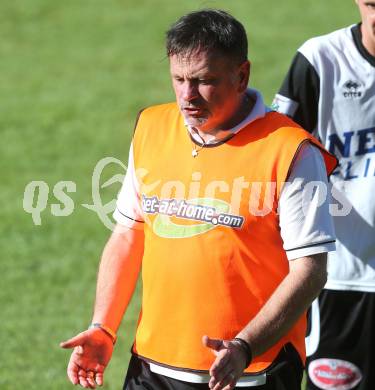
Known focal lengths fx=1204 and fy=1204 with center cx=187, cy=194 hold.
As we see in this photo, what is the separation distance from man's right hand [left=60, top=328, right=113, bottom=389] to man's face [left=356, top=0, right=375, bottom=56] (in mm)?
1779

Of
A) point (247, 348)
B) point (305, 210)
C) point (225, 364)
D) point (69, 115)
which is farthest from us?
point (69, 115)

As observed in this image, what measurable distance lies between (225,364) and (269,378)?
482mm

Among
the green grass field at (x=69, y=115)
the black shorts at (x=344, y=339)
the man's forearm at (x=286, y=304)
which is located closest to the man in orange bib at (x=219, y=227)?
the man's forearm at (x=286, y=304)

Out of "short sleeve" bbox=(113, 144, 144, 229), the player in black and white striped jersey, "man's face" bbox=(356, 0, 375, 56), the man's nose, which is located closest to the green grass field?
the player in black and white striped jersey

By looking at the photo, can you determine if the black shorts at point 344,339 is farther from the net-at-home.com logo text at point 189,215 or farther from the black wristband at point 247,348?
the black wristband at point 247,348

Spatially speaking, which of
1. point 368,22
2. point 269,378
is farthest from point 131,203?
point 368,22

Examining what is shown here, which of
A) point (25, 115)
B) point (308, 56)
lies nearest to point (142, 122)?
point (308, 56)

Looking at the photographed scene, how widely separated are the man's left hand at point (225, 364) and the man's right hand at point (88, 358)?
0.62 metres

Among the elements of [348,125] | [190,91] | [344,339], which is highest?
[190,91]

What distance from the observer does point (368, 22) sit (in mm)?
5113

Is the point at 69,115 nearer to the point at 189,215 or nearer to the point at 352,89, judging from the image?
the point at 352,89

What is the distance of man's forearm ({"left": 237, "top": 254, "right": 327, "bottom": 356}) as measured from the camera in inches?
157

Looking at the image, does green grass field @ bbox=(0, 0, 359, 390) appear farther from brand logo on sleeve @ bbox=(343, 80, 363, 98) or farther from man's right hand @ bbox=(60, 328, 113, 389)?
man's right hand @ bbox=(60, 328, 113, 389)

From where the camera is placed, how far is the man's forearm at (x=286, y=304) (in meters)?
3.99
